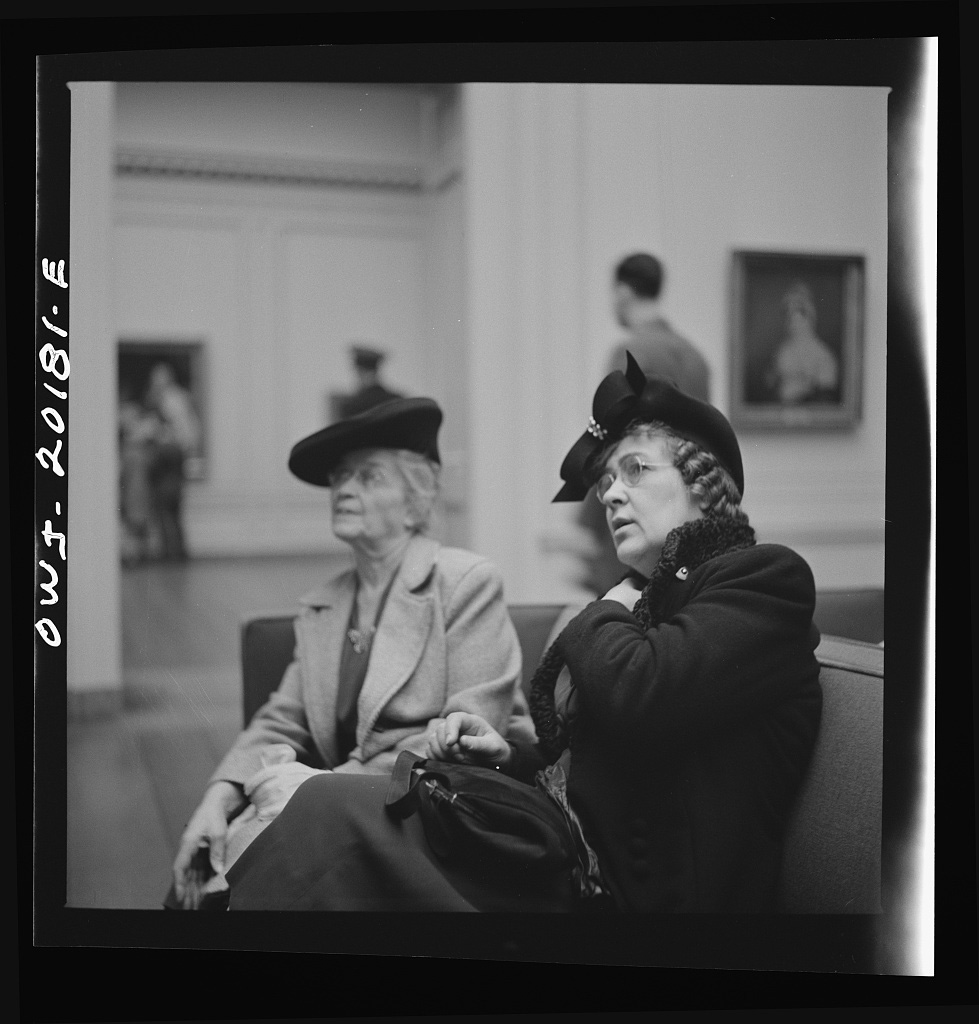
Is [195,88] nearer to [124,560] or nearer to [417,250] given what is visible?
[417,250]

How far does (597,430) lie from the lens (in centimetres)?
217

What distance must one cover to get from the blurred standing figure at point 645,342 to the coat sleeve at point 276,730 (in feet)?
2.13

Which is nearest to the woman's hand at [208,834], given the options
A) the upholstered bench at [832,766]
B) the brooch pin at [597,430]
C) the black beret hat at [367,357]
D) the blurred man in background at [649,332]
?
the upholstered bench at [832,766]

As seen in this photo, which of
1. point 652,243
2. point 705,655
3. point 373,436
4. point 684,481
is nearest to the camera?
point 705,655

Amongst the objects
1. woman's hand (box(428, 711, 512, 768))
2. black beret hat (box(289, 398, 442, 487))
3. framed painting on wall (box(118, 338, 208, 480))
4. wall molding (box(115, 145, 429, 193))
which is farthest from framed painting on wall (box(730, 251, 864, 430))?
framed painting on wall (box(118, 338, 208, 480))

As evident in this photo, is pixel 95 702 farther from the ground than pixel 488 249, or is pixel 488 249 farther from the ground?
pixel 488 249

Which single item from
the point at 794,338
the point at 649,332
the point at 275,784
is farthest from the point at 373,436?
the point at 794,338

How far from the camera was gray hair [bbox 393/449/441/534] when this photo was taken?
2209 mm

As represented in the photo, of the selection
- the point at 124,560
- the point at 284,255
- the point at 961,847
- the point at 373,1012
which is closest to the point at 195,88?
the point at 284,255

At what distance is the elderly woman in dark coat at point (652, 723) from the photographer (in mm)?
2016

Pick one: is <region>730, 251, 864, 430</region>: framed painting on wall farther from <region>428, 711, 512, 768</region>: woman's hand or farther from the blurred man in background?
<region>428, 711, 512, 768</region>: woman's hand

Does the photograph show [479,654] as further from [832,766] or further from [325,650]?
[832,766]

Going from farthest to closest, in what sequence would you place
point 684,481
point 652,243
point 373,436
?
point 652,243
point 373,436
point 684,481

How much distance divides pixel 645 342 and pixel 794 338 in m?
0.34
